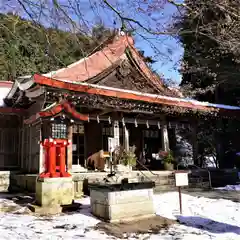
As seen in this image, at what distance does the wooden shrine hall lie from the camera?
10.5 m

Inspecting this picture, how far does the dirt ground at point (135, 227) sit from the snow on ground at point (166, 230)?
0.65 ft

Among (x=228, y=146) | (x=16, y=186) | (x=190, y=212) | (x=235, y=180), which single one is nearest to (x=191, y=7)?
(x=190, y=212)

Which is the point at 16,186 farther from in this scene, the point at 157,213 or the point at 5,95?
the point at 157,213

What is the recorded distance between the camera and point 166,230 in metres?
6.32

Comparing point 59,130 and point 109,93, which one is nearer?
point 59,130

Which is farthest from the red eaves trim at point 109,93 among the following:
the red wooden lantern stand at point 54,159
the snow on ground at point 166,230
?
the snow on ground at point 166,230

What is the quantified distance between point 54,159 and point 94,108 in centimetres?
416

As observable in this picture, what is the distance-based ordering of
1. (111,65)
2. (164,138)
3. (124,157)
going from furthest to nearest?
(164,138), (111,65), (124,157)

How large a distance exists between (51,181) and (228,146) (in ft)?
40.3

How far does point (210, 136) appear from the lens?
18438mm

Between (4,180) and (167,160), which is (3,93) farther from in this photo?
(167,160)

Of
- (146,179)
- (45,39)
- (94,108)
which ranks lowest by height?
(146,179)

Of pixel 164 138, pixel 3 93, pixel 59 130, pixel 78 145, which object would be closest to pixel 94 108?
pixel 78 145

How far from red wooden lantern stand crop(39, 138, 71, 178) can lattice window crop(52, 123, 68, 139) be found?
51cm
